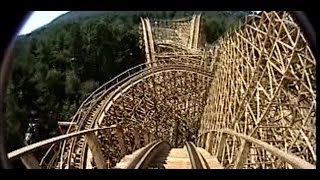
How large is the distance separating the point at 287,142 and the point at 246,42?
1821mm

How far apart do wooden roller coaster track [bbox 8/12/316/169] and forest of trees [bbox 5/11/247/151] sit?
0.30 metres

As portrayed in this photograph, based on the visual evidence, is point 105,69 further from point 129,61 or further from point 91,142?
point 91,142

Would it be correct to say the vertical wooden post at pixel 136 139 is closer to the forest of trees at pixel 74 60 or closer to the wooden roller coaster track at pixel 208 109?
the wooden roller coaster track at pixel 208 109

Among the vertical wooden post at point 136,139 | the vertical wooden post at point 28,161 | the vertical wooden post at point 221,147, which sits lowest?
the vertical wooden post at point 28,161

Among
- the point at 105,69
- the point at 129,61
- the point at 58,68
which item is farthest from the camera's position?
the point at 129,61

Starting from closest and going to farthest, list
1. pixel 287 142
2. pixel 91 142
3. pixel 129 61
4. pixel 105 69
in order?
pixel 91 142
pixel 287 142
pixel 105 69
pixel 129 61

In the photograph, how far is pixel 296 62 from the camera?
330cm

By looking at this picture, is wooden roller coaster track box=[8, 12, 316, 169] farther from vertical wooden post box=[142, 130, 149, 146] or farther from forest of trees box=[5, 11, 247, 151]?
forest of trees box=[5, 11, 247, 151]

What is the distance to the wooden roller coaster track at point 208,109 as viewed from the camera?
2807mm

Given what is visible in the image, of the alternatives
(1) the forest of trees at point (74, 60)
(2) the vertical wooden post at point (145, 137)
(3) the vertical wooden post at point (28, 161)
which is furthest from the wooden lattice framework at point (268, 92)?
(2) the vertical wooden post at point (145, 137)

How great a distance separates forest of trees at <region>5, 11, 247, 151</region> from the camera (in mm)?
4586

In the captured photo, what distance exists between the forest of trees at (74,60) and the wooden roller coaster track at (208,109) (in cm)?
30
